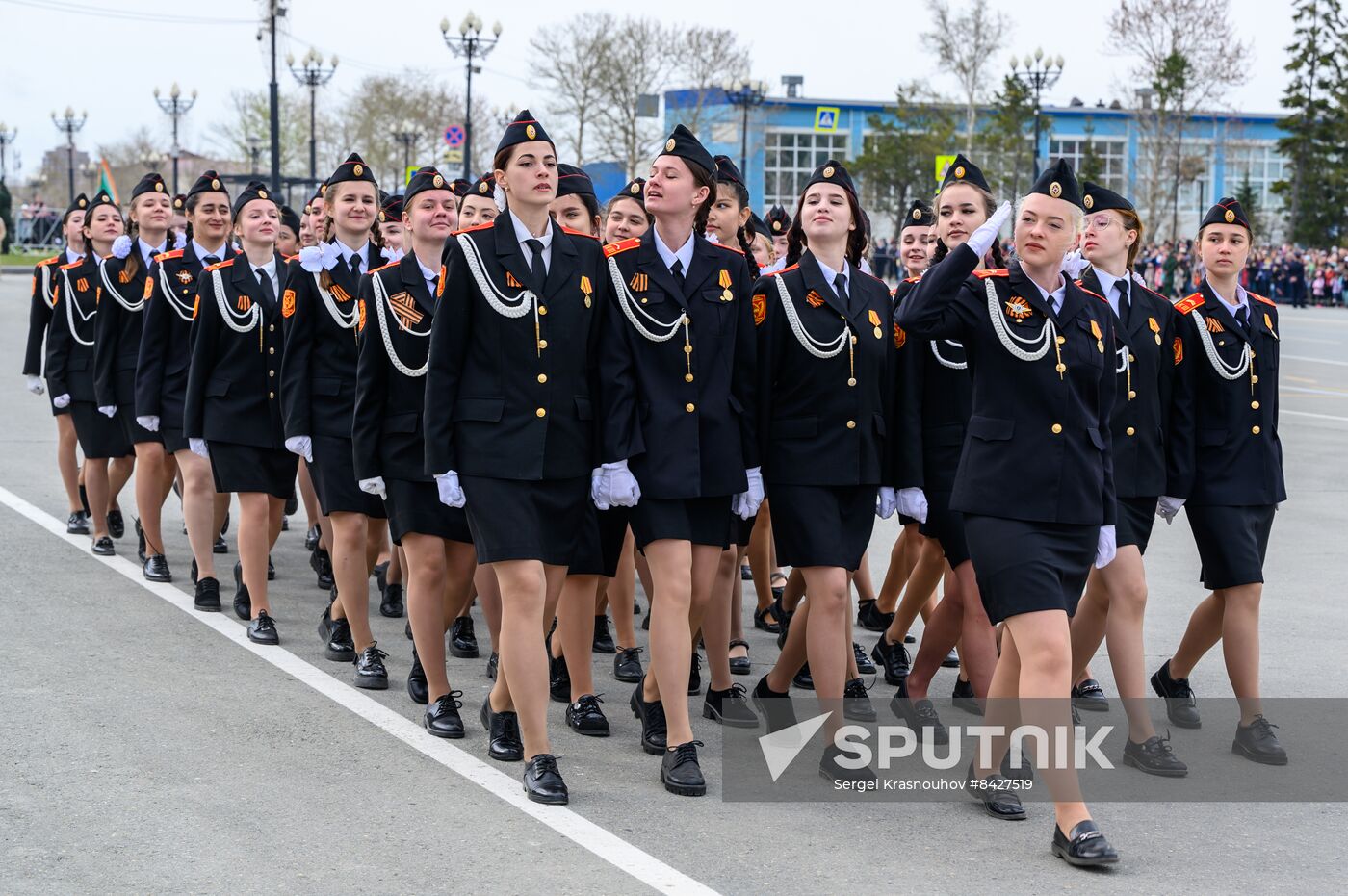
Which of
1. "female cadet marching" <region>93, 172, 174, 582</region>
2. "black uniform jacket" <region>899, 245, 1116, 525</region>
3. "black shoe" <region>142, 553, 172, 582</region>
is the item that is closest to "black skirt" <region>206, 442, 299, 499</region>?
"black shoe" <region>142, 553, 172, 582</region>

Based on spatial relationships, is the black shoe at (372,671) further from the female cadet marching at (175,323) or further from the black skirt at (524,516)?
the female cadet marching at (175,323)

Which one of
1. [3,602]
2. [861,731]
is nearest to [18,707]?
[3,602]

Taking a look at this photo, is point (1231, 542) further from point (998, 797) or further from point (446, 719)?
point (446, 719)

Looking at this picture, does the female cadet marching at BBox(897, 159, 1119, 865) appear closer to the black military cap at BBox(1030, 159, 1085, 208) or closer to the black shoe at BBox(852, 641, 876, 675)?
the black military cap at BBox(1030, 159, 1085, 208)

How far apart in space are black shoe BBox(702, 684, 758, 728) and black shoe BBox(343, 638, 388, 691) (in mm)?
1388

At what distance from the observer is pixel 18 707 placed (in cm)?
658

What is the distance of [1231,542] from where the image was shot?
636 centimetres

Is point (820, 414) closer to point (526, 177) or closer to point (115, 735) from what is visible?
point (526, 177)

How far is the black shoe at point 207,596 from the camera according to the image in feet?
28.2

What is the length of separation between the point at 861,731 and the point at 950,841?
1.02 m

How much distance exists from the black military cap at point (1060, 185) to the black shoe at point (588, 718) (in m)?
2.61

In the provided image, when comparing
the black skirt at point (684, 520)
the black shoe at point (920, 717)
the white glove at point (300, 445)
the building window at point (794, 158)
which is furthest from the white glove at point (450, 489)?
the building window at point (794, 158)

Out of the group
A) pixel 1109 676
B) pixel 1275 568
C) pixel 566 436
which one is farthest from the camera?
pixel 1275 568

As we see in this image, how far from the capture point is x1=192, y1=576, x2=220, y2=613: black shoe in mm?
8586
